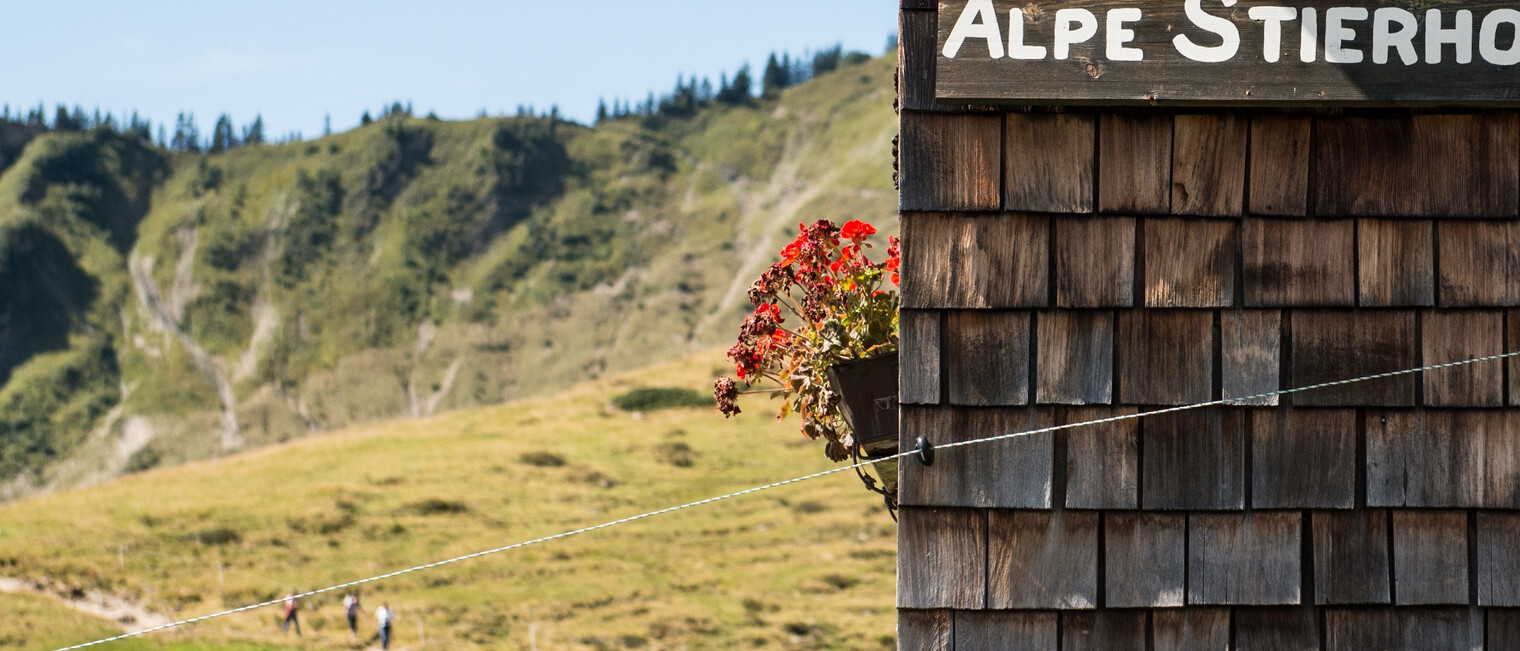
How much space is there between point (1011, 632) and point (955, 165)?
1288 mm

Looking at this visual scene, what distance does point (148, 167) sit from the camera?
168m

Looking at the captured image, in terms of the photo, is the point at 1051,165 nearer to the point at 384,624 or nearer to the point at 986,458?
the point at 986,458

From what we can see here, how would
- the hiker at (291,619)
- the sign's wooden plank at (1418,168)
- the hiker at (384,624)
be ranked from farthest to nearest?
the hiker at (291,619) < the hiker at (384,624) < the sign's wooden plank at (1418,168)

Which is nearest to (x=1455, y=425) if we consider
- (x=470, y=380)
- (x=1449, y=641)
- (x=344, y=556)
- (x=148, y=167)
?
(x=1449, y=641)

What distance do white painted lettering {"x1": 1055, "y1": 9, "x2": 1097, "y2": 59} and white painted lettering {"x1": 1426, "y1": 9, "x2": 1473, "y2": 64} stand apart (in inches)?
34.2

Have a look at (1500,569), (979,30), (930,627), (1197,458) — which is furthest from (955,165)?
(1500,569)

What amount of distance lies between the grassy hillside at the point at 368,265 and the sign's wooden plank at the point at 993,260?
13019cm

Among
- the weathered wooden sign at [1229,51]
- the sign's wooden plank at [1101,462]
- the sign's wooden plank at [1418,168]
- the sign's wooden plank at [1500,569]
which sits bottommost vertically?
the sign's wooden plank at [1500,569]

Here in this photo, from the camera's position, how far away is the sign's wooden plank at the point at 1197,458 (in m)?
3.48

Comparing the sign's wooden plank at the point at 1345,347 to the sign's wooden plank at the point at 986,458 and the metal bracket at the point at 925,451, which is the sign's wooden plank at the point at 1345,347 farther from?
the metal bracket at the point at 925,451

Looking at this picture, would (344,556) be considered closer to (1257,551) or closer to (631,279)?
(1257,551)

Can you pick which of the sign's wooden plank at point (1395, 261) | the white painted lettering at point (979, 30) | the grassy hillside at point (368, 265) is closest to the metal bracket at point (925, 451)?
the white painted lettering at point (979, 30)

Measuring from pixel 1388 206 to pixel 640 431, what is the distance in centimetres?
5042

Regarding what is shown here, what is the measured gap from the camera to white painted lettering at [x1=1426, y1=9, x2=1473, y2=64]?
131 inches
